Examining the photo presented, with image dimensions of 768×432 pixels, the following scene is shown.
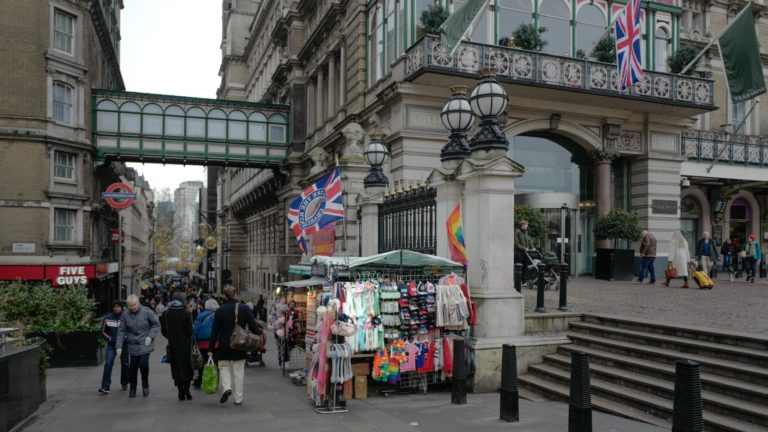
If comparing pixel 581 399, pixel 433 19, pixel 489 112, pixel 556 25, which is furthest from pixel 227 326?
pixel 556 25

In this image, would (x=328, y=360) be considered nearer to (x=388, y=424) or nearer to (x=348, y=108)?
(x=388, y=424)

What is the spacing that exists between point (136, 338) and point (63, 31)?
2079 centimetres

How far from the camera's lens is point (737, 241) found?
2881 cm

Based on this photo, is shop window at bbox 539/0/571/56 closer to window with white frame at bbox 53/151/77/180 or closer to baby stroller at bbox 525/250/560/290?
baby stroller at bbox 525/250/560/290

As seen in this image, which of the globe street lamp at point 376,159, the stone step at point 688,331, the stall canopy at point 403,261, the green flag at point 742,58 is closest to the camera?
the stone step at point 688,331

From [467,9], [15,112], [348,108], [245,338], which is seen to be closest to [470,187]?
Answer: [245,338]

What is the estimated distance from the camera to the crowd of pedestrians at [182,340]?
912cm

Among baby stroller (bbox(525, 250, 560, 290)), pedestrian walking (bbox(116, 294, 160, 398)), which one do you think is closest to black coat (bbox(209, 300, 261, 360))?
pedestrian walking (bbox(116, 294, 160, 398))

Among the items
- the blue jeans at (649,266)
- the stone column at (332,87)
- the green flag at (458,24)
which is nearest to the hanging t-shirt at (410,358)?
the green flag at (458,24)

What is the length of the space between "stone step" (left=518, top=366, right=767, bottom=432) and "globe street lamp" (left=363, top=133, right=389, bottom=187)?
281 inches

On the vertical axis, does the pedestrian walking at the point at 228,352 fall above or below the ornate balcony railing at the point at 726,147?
below

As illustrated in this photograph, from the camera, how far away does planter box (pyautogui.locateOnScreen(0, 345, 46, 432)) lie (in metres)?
7.57

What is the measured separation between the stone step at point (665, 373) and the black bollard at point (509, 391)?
2004 mm

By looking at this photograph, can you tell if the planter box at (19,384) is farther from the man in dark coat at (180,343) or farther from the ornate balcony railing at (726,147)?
the ornate balcony railing at (726,147)
